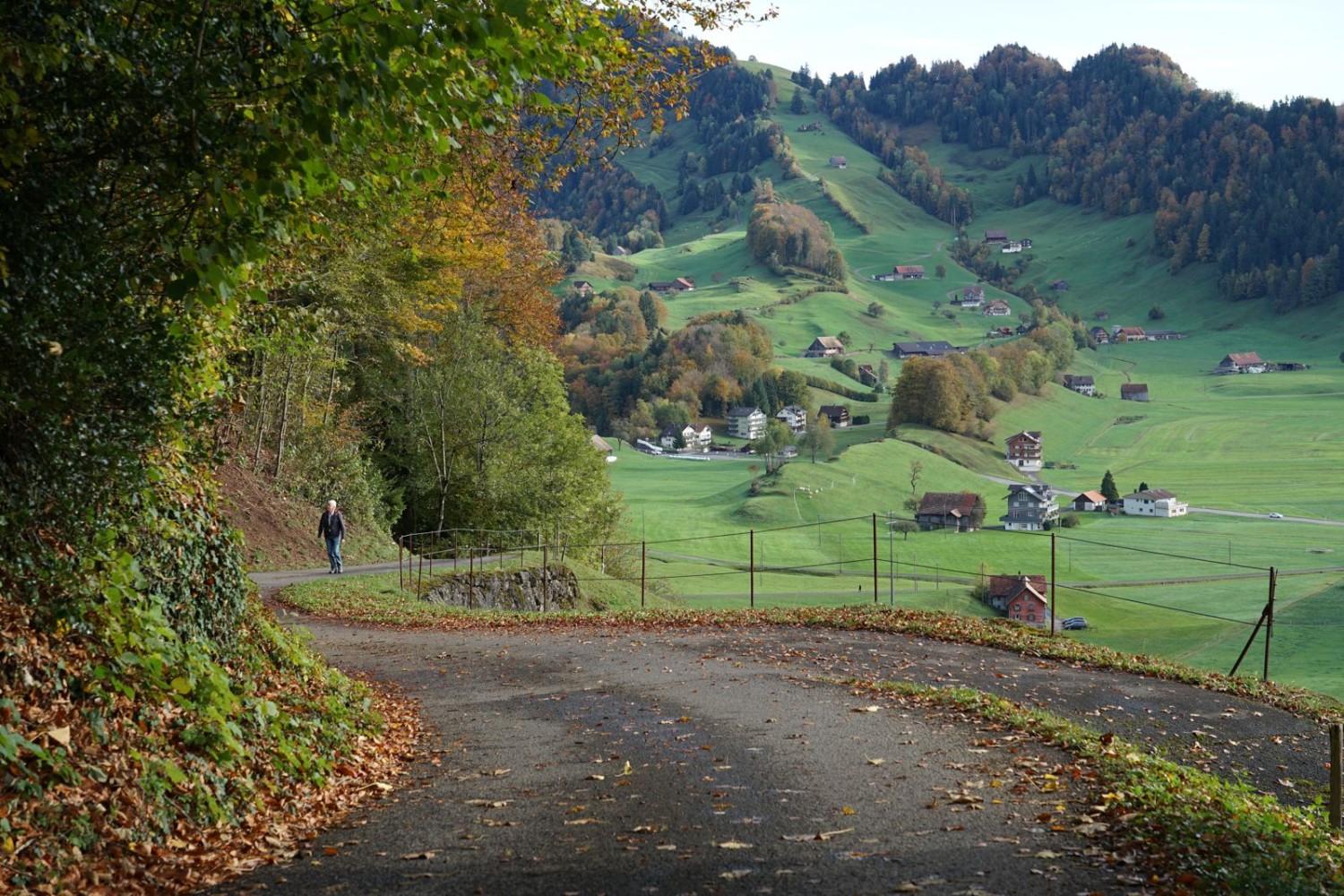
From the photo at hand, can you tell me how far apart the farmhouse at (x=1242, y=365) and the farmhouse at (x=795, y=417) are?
85.8m

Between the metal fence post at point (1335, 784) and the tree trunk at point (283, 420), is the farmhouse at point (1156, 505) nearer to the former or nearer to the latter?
the tree trunk at point (283, 420)

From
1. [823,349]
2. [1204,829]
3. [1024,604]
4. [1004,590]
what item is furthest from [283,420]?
[823,349]

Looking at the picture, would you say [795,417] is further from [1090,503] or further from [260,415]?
[260,415]

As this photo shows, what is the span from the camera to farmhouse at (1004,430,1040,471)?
133500 mm

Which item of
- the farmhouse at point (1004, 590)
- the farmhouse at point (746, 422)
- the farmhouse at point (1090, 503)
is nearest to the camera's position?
the farmhouse at point (1004, 590)

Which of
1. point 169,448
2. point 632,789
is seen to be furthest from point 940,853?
point 169,448

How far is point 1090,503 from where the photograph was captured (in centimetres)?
11569

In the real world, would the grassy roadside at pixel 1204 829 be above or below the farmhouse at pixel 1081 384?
below

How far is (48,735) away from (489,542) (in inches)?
1350

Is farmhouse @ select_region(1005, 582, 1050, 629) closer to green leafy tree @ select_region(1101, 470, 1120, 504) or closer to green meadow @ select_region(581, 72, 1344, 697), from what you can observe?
green meadow @ select_region(581, 72, 1344, 697)

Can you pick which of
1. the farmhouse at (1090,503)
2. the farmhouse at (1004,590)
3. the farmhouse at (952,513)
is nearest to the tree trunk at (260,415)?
the farmhouse at (1004,590)

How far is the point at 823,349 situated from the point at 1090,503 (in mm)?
83821

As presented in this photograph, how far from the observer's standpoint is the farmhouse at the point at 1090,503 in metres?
116

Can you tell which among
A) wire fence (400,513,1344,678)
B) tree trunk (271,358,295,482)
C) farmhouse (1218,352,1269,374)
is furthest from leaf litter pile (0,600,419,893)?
farmhouse (1218,352,1269,374)
